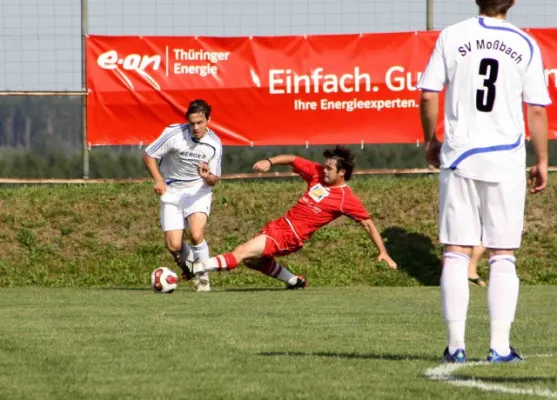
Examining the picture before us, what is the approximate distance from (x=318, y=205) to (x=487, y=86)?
834 cm

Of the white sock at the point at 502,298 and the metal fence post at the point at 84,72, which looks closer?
the white sock at the point at 502,298

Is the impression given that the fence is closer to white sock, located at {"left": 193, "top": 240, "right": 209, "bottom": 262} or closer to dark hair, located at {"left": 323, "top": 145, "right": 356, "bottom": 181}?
white sock, located at {"left": 193, "top": 240, "right": 209, "bottom": 262}

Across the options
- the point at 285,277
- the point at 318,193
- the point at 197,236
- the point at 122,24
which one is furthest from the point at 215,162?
the point at 122,24

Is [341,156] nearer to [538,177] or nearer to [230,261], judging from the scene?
[230,261]

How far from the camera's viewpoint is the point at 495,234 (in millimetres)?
7316

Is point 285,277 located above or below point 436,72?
below

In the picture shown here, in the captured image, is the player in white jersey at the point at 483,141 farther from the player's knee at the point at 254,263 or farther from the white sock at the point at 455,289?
the player's knee at the point at 254,263

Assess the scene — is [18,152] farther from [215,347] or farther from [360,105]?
[215,347]

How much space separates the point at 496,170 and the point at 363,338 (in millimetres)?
1996

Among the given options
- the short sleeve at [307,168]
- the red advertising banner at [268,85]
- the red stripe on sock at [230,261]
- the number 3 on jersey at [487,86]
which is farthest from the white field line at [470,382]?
the red advertising banner at [268,85]

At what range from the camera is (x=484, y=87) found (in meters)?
7.28

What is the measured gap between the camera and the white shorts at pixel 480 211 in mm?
7293

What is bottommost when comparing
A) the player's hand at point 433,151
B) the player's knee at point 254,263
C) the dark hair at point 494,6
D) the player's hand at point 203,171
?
the player's knee at point 254,263

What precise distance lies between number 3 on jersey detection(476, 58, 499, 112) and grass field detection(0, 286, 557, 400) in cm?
136
